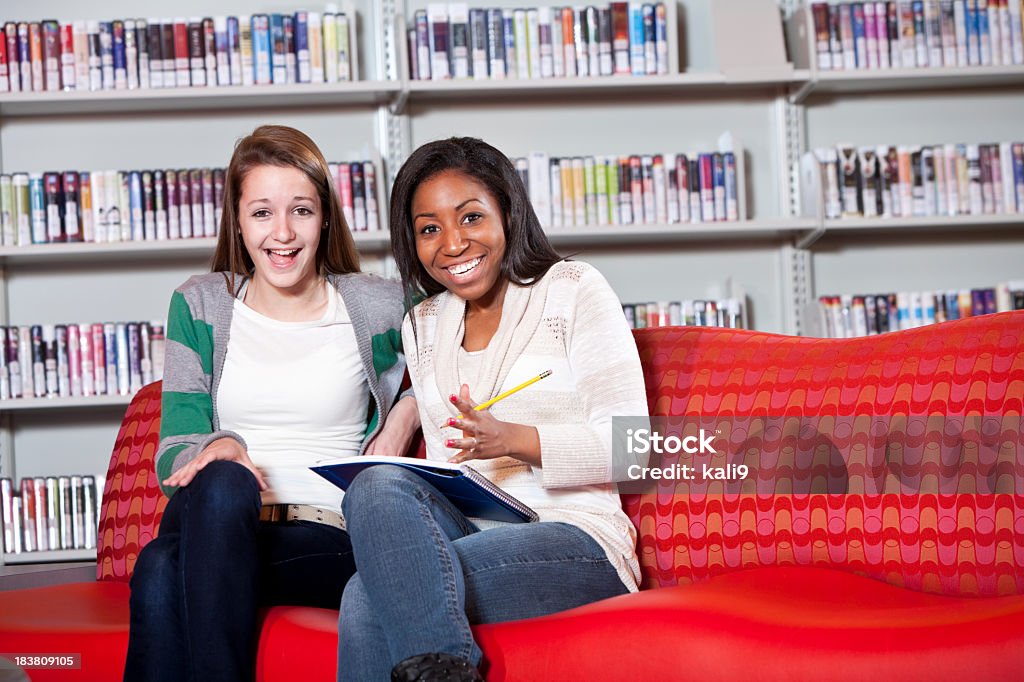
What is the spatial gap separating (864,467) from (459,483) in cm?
63

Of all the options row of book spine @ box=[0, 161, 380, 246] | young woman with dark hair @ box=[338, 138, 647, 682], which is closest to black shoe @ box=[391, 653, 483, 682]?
young woman with dark hair @ box=[338, 138, 647, 682]

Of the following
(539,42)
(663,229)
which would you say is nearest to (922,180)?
(663,229)

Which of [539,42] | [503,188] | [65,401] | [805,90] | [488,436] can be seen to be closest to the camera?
[488,436]

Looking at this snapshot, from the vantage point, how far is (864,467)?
1.67 metres

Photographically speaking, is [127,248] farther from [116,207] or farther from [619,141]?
[619,141]

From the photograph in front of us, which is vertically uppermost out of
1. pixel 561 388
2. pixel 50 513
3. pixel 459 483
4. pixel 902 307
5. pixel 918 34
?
pixel 918 34

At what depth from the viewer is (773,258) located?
3445 millimetres

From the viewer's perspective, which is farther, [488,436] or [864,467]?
[864,467]

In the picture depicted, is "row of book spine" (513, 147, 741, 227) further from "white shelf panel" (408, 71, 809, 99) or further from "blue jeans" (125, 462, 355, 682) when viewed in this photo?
"blue jeans" (125, 462, 355, 682)

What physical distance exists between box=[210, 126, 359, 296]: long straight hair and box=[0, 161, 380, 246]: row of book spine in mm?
1289

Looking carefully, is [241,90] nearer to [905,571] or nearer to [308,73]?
[308,73]

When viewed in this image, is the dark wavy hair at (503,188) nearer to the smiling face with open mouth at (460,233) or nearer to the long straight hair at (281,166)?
the smiling face with open mouth at (460,233)

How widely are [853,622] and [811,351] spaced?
587mm

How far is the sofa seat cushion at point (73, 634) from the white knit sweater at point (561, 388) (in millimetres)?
520
